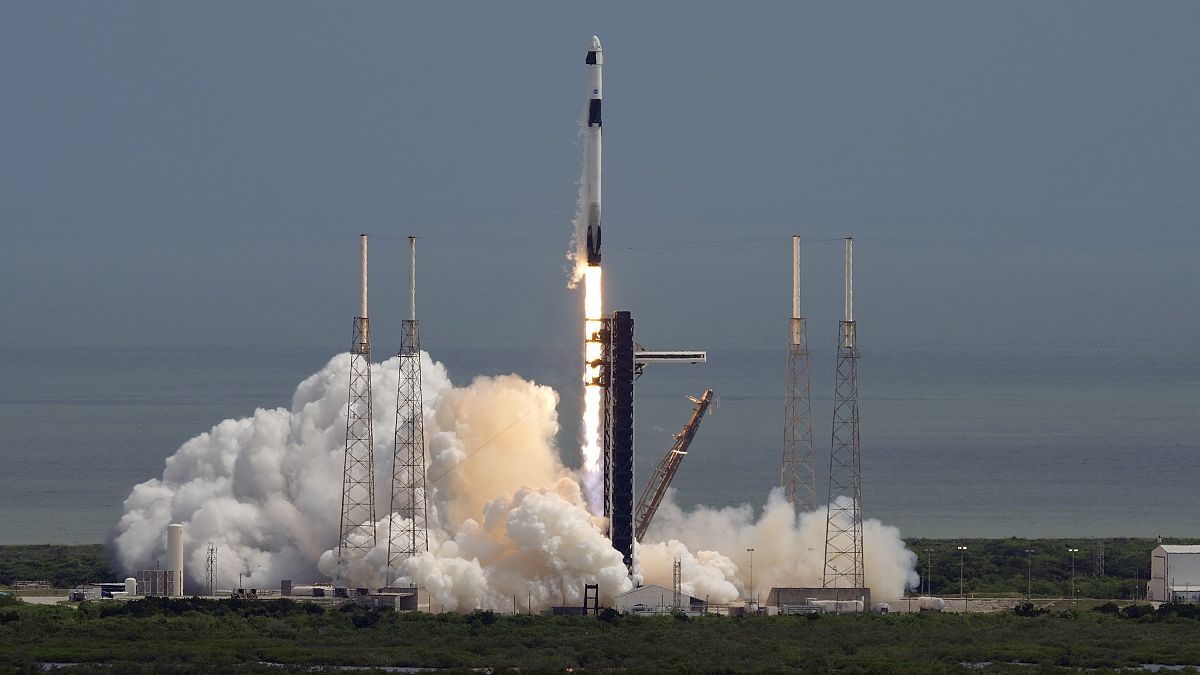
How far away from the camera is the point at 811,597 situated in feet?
277

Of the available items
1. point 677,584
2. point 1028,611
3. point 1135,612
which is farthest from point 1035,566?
point 677,584

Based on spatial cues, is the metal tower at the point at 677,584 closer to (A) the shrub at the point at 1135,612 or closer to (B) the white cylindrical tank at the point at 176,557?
(A) the shrub at the point at 1135,612

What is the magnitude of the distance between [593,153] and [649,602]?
1259cm

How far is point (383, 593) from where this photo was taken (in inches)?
3319

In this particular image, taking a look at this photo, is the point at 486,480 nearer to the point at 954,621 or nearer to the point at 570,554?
the point at 570,554

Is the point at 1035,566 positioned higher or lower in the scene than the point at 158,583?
higher

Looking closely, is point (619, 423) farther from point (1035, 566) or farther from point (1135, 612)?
point (1035, 566)

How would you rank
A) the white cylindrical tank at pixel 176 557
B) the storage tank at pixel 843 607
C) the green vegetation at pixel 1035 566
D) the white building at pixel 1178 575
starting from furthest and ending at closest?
the green vegetation at pixel 1035 566 → the white building at pixel 1178 575 → the white cylindrical tank at pixel 176 557 → the storage tank at pixel 843 607

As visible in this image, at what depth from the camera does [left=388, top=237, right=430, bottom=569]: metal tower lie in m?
84.9

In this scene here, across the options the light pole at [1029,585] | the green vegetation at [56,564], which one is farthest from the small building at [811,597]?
the green vegetation at [56,564]

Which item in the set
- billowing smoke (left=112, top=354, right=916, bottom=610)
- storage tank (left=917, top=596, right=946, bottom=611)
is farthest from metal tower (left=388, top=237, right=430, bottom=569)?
storage tank (left=917, top=596, right=946, bottom=611)

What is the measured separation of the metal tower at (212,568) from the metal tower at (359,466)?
3807 millimetres

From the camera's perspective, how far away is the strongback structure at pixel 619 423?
272ft

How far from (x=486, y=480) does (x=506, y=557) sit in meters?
5.40
